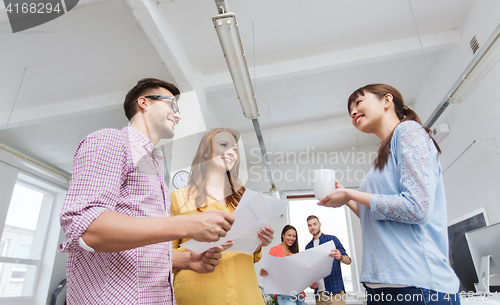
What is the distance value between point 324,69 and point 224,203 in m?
2.85

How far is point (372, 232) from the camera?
32.8 inches

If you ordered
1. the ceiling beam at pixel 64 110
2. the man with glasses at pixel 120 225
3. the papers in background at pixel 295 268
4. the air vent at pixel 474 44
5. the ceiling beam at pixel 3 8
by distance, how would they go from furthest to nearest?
the ceiling beam at pixel 64 110
the air vent at pixel 474 44
the ceiling beam at pixel 3 8
the papers in background at pixel 295 268
the man with glasses at pixel 120 225

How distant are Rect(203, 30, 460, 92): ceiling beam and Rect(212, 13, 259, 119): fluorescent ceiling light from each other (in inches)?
41.8

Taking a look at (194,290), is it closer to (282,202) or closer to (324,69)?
(282,202)

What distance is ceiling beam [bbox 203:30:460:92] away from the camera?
3.36 metres

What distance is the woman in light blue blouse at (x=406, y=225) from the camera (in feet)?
2.29

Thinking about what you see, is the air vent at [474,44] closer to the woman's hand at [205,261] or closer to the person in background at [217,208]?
the person in background at [217,208]

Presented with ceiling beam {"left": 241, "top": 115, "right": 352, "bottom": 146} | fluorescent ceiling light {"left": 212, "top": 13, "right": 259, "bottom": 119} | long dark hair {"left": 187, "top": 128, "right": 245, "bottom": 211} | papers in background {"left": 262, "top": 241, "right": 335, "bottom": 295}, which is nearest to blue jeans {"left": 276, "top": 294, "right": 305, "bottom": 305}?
papers in background {"left": 262, "top": 241, "right": 335, "bottom": 295}

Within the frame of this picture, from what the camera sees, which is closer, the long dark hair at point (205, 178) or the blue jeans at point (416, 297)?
the blue jeans at point (416, 297)


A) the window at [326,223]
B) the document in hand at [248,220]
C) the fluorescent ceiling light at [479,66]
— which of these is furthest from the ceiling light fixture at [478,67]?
the window at [326,223]

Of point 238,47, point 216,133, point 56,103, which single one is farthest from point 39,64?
point 216,133

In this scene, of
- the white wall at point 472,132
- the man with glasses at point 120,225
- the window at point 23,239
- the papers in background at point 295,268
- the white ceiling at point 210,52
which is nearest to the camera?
the man with glasses at point 120,225

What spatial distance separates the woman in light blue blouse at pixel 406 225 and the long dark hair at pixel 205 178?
0.41m

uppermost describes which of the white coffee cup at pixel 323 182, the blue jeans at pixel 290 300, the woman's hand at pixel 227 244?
the white coffee cup at pixel 323 182
